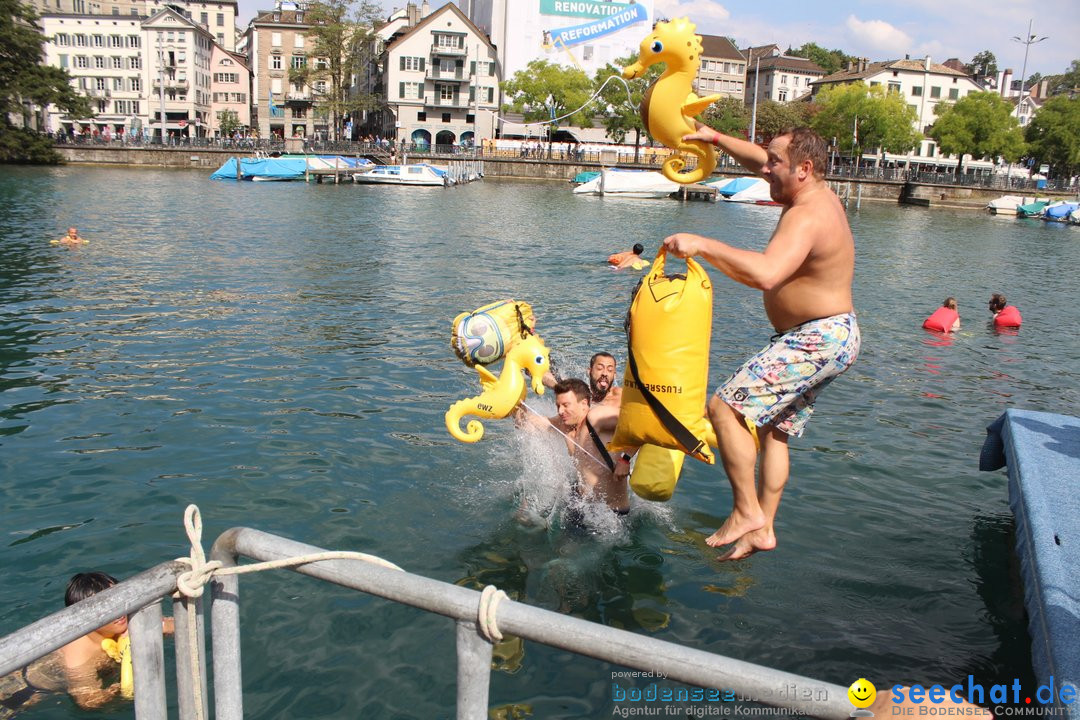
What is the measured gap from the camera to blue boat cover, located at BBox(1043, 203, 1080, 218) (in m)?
67.9

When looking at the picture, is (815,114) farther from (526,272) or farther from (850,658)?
(850,658)

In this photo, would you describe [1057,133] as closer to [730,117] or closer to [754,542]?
[730,117]

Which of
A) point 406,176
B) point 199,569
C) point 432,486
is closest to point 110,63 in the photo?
point 406,176

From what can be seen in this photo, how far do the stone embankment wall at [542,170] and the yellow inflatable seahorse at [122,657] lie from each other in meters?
75.6

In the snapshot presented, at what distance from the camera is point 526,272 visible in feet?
91.2

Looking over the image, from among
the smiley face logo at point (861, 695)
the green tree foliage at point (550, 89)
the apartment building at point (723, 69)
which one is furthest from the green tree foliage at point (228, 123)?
the smiley face logo at point (861, 695)

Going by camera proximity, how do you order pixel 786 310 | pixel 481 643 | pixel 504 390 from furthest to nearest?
pixel 504 390 → pixel 786 310 → pixel 481 643

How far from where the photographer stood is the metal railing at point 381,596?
2.35 meters

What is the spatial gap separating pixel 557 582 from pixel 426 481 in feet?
9.26

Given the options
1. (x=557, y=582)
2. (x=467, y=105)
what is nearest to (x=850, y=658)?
(x=557, y=582)

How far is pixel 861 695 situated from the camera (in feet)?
8.46

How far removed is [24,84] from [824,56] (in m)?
141

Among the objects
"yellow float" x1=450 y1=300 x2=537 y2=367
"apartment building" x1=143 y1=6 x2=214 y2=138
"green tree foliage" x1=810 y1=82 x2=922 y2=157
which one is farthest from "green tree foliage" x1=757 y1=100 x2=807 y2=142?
"yellow float" x1=450 y1=300 x2=537 y2=367

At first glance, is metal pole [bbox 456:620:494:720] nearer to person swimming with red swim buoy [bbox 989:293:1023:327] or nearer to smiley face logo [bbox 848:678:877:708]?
smiley face logo [bbox 848:678:877:708]
